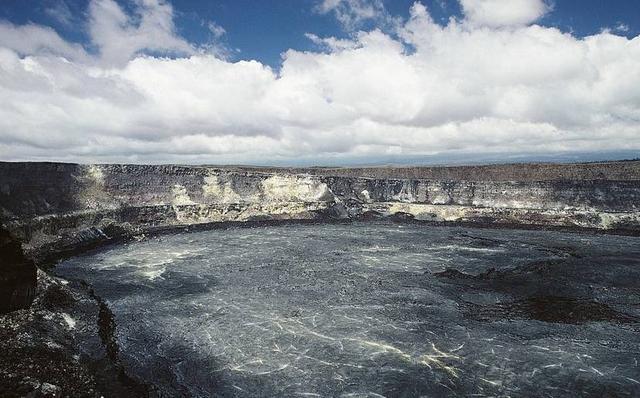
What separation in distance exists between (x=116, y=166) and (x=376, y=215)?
28.3 meters

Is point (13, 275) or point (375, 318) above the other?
point (13, 275)

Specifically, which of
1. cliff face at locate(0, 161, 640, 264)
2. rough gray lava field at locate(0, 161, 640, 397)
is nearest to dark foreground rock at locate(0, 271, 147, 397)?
rough gray lava field at locate(0, 161, 640, 397)

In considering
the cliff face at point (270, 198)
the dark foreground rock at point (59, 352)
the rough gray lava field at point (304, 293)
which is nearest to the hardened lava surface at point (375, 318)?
the rough gray lava field at point (304, 293)

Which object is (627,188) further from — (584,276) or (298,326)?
(298,326)

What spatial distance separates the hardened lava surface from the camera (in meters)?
11.9

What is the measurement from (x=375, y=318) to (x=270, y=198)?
106ft

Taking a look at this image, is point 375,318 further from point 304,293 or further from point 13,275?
point 13,275

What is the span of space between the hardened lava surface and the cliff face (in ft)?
24.3

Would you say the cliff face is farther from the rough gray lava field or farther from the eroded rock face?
the eroded rock face

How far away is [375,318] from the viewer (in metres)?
16.5

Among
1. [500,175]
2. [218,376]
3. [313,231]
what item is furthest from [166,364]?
[500,175]

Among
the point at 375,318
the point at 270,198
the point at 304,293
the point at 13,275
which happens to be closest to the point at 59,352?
the point at 13,275

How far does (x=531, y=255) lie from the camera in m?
27.9

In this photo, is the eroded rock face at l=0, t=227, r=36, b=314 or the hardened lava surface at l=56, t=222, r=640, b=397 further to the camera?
the eroded rock face at l=0, t=227, r=36, b=314
